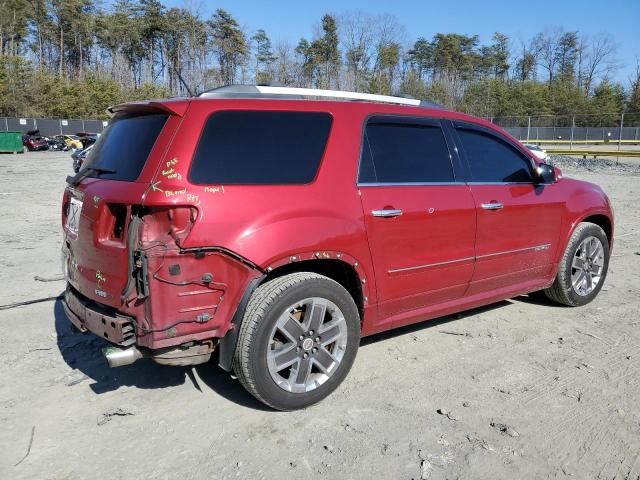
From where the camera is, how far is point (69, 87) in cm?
6197

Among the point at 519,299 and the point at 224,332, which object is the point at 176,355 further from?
the point at 519,299

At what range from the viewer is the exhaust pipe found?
9.71 ft

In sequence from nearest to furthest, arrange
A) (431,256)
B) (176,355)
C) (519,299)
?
(176,355) < (431,256) < (519,299)

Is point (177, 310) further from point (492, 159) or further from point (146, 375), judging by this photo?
point (492, 159)

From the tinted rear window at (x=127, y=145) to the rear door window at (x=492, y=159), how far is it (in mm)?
2333

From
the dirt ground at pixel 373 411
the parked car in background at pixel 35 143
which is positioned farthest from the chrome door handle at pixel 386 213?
the parked car in background at pixel 35 143

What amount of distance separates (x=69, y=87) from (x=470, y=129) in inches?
2619

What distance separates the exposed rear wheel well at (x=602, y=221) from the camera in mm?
5445

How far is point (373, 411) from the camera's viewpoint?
3.37 metres

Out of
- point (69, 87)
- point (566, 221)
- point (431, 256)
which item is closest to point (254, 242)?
point (431, 256)

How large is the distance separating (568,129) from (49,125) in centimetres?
4900

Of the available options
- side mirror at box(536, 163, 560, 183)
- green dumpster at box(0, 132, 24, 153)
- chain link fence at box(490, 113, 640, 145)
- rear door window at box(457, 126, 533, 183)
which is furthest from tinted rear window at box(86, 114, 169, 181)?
chain link fence at box(490, 113, 640, 145)

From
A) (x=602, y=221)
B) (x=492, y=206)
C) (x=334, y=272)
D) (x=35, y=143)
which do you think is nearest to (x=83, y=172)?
(x=334, y=272)

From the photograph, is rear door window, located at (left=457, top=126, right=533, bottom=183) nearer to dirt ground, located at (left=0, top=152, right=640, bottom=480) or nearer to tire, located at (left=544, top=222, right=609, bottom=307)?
tire, located at (left=544, top=222, right=609, bottom=307)
